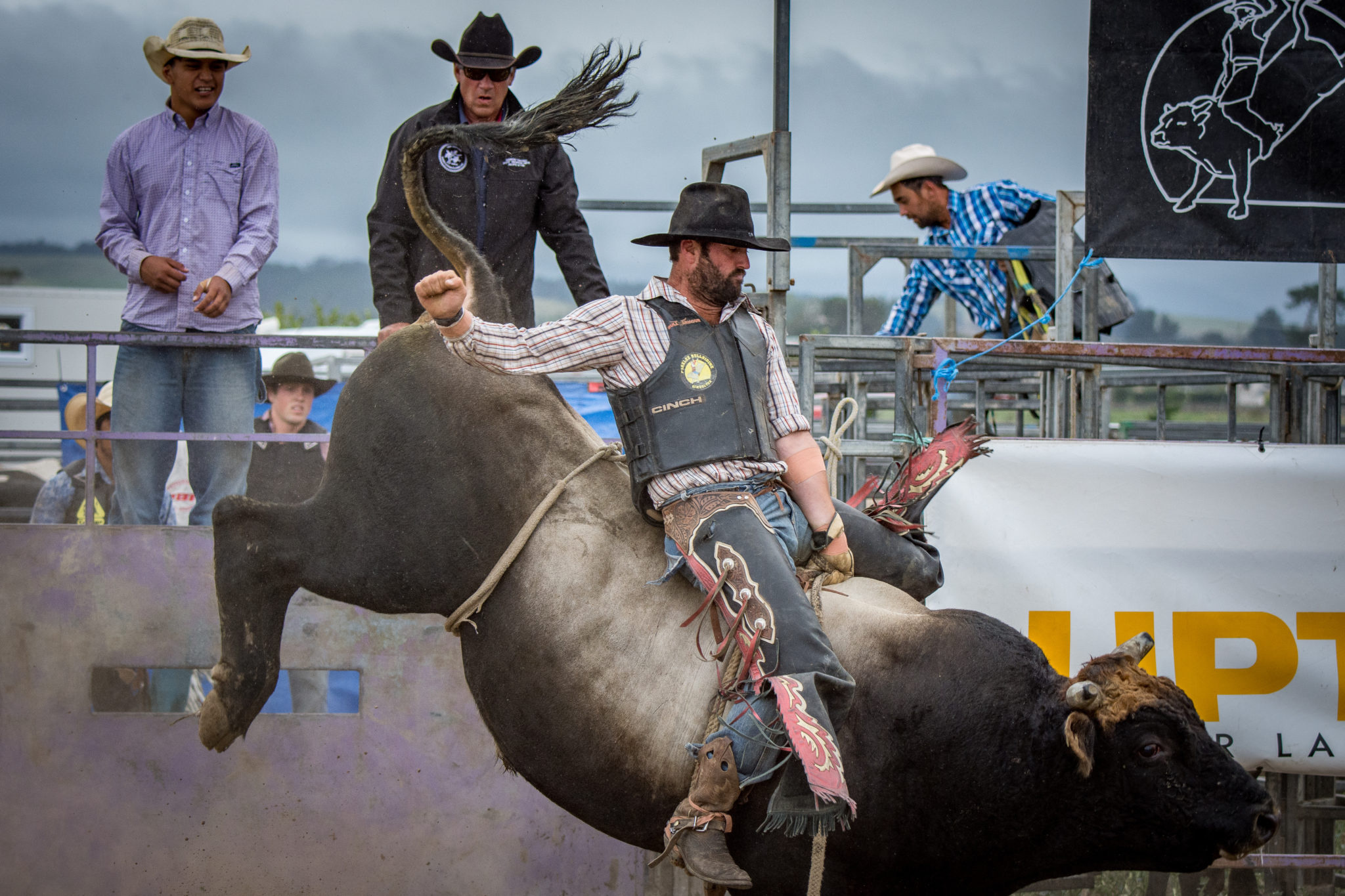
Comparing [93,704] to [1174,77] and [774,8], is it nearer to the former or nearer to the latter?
[774,8]

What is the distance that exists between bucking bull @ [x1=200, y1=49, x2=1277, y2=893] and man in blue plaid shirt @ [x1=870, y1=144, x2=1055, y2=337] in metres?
3.18

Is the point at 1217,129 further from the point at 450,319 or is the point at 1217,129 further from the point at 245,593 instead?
the point at 245,593

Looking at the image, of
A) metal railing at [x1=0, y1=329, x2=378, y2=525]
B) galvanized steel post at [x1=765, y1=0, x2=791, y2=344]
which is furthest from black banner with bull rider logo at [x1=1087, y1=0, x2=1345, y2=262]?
metal railing at [x1=0, y1=329, x2=378, y2=525]

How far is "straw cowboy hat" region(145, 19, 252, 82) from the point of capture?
4910 mm

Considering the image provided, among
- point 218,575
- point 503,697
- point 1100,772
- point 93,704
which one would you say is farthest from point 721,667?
point 93,704

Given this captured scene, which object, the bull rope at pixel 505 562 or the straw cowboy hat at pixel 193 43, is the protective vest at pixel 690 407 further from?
the straw cowboy hat at pixel 193 43

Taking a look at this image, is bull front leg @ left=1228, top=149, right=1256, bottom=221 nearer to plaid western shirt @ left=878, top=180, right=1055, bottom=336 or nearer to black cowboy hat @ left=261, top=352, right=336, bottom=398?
plaid western shirt @ left=878, top=180, right=1055, bottom=336

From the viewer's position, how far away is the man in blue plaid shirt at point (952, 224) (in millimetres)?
6551

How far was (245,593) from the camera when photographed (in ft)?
12.0

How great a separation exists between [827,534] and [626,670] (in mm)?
803

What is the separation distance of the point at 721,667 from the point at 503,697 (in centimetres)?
71

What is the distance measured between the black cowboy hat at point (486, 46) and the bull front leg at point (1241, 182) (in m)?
3.07

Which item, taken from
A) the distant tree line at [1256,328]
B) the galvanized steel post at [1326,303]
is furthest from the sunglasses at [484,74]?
the distant tree line at [1256,328]

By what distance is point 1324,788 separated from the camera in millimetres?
5688
